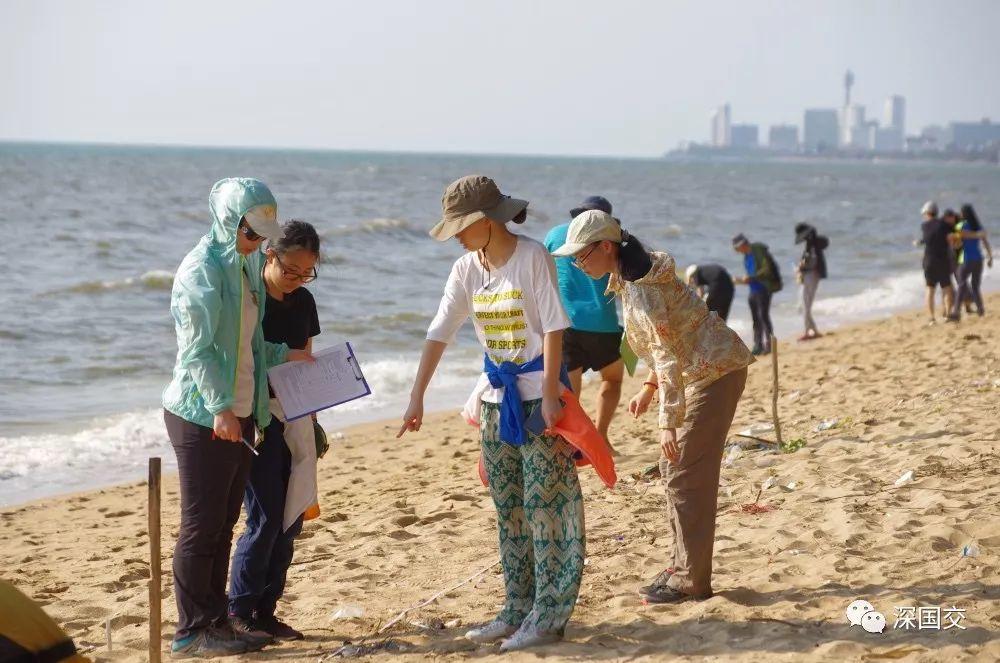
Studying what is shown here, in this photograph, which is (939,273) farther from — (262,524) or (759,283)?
(262,524)

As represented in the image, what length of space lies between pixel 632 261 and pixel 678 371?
0.45 meters

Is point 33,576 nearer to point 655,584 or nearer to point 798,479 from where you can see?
point 655,584

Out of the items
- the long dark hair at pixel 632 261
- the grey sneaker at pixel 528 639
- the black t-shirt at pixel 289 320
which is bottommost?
the grey sneaker at pixel 528 639

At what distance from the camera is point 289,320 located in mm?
4570

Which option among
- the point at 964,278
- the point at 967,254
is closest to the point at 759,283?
the point at 964,278

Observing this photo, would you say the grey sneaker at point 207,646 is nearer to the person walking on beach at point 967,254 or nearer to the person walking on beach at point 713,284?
the person walking on beach at point 713,284

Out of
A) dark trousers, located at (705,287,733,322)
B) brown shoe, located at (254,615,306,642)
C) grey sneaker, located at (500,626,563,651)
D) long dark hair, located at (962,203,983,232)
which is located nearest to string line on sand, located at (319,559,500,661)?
brown shoe, located at (254,615,306,642)

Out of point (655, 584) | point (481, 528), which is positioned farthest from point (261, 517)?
point (481, 528)

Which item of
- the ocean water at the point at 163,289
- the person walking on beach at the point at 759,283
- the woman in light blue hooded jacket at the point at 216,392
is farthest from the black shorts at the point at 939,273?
the woman in light blue hooded jacket at the point at 216,392

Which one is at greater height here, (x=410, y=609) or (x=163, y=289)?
(x=163, y=289)

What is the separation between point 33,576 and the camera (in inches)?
242

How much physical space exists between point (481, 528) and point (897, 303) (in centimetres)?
1563

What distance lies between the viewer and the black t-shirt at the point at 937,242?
14.3m

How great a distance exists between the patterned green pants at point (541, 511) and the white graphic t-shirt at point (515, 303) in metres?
0.17
